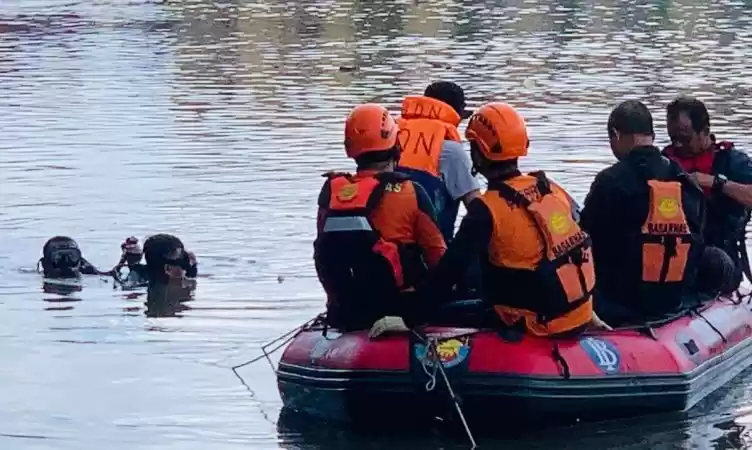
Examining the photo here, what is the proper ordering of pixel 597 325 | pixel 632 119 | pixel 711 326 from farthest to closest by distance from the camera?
pixel 711 326 < pixel 632 119 < pixel 597 325

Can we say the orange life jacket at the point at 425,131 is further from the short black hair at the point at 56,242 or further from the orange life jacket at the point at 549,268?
the short black hair at the point at 56,242

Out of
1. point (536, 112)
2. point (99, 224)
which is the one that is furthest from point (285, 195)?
point (536, 112)

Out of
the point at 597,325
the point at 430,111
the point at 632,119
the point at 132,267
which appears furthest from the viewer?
the point at 132,267

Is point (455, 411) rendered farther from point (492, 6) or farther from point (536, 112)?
point (492, 6)

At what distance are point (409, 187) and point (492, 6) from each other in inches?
1561

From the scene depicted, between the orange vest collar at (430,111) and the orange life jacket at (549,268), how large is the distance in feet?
5.68

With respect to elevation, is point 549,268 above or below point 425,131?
below

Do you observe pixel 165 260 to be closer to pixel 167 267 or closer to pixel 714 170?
pixel 167 267

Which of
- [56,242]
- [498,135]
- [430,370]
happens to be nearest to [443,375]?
[430,370]

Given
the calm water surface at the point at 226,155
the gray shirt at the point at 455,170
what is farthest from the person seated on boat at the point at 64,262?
the gray shirt at the point at 455,170

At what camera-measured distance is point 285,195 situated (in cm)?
1608

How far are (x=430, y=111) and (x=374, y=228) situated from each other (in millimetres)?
1661

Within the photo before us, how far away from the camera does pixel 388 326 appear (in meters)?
8.45

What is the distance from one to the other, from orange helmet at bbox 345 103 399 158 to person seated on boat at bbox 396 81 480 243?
1168 mm
